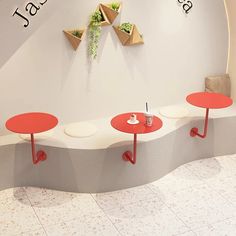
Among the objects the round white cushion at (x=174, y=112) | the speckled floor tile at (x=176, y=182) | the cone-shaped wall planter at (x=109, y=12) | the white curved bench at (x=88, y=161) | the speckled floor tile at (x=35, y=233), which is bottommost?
the speckled floor tile at (x=35, y=233)

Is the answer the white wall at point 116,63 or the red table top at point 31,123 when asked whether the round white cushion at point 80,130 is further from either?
the red table top at point 31,123

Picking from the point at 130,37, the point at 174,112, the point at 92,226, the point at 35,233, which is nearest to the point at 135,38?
the point at 130,37

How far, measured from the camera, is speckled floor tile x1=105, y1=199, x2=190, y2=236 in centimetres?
417

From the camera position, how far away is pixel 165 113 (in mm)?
5449

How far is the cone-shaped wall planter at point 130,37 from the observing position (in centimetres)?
498

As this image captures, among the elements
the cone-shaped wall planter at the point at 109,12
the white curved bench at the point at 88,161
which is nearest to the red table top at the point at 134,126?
the white curved bench at the point at 88,161

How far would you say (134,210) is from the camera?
4449 mm

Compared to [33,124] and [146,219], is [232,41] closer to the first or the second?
[146,219]

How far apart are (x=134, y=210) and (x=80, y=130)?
3.83ft

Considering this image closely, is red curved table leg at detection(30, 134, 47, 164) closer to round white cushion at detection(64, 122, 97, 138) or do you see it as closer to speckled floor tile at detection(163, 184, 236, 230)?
round white cushion at detection(64, 122, 97, 138)

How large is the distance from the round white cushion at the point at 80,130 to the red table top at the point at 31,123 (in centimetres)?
47

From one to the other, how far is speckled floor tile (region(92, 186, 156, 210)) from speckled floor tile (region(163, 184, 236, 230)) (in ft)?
0.79

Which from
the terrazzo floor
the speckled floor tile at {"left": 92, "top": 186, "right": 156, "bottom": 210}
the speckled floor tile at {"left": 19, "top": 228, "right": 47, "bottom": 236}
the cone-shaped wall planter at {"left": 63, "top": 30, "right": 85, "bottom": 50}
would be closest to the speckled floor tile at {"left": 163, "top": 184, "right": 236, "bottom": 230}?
the terrazzo floor

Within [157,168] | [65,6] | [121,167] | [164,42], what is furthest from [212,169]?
[65,6]
